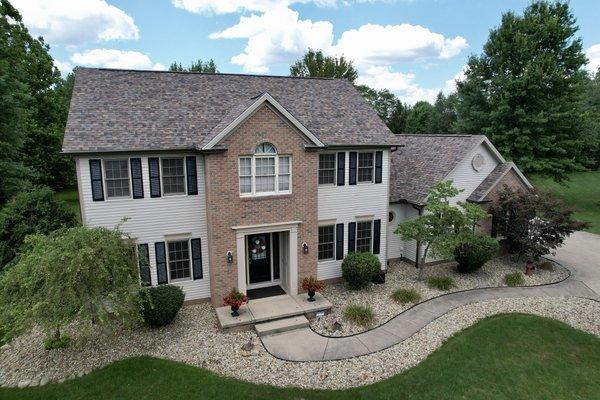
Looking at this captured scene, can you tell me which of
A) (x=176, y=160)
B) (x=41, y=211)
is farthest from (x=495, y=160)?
(x=41, y=211)

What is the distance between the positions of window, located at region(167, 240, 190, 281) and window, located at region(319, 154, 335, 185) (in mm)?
6036

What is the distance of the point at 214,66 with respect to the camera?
185 feet

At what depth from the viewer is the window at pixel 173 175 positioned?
13773 mm

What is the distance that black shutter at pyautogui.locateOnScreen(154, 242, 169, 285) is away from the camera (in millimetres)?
14109

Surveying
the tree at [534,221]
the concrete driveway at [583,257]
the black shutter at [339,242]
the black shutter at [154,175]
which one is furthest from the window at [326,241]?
the concrete driveway at [583,257]

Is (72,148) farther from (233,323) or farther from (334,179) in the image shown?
(334,179)

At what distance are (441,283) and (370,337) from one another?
553 centimetres

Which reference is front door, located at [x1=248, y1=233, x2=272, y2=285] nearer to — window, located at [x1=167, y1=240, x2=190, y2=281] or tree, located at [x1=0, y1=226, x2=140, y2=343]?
window, located at [x1=167, y1=240, x2=190, y2=281]

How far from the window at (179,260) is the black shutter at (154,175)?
2.06 metres

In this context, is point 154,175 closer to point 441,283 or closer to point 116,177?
point 116,177

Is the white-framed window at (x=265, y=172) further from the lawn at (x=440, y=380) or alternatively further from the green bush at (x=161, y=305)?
the lawn at (x=440, y=380)

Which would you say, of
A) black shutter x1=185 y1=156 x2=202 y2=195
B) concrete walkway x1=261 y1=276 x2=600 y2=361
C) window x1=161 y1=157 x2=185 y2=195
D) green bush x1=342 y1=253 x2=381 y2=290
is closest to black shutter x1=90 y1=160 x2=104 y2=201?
window x1=161 y1=157 x2=185 y2=195

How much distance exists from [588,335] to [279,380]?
34.8 feet

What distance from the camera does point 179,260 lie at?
574 inches
